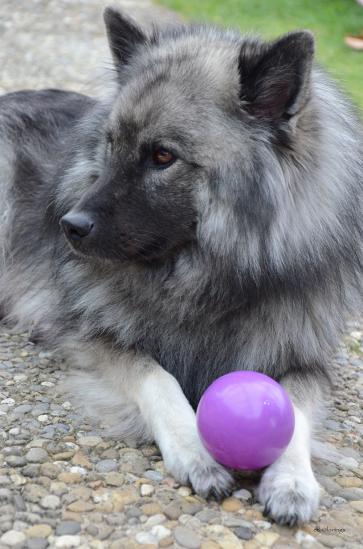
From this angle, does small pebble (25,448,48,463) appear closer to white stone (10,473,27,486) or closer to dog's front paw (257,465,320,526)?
white stone (10,473,27,486)

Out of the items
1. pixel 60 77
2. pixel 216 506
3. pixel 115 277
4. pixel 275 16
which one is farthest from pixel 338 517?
pixel 275 16

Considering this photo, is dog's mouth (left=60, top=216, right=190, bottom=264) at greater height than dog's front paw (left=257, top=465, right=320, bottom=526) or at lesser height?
greater

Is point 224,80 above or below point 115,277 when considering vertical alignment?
above

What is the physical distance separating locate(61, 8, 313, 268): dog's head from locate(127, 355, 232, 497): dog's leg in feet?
1.58

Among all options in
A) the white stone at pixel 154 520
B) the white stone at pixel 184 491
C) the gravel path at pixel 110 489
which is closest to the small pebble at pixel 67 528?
the gravel path at pixel 110 489

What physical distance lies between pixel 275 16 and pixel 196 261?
913cm

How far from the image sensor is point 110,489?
263 cm

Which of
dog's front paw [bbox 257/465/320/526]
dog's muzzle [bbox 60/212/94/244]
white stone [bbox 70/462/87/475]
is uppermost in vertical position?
dog's muzzle [bbox 60/212/94/244]

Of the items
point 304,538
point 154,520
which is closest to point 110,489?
point 154,520

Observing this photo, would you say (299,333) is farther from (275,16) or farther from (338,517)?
(275,16)

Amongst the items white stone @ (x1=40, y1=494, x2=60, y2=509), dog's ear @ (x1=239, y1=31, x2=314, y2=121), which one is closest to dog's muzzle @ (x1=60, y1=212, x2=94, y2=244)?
dog's ear @ (x1=239, y1=31, x2=314, y2=121)

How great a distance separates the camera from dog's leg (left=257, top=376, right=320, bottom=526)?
8.06 feet

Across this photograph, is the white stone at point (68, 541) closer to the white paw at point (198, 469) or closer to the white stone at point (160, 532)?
the white stone at point (160, 532)

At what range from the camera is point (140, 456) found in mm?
2869
